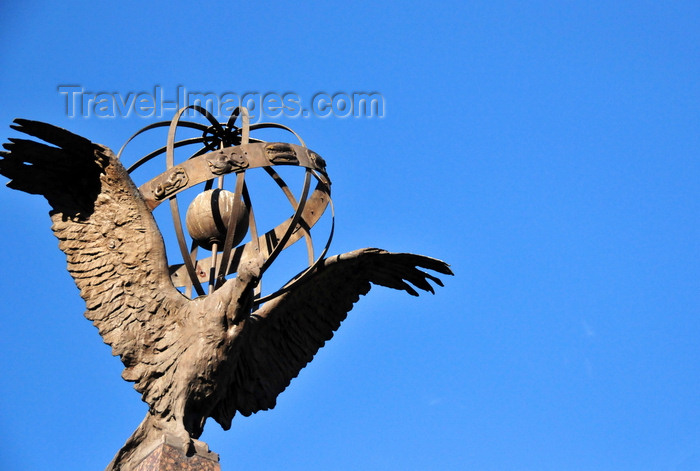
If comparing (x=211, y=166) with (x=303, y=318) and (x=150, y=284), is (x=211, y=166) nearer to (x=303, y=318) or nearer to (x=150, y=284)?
(x=150, y=284)

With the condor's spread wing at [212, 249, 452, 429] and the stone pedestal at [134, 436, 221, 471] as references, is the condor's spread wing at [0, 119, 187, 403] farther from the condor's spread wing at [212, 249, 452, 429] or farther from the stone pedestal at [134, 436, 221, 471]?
the condor's spread wing at [212, 249, 452, 429]

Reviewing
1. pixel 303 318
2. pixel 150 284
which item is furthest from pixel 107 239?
pixel 303 318

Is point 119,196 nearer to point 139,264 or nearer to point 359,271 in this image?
point 139,264

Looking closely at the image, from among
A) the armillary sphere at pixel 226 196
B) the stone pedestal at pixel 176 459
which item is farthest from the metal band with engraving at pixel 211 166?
the stone pedestal at pixel 176 459

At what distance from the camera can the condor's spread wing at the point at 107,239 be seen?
49.4 feet

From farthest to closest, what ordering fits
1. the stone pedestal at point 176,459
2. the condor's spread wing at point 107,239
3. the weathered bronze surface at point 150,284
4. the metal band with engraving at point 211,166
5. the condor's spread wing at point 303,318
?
the condor's spread wing at point 303,318
the metal band with engraving at point 211,166
the condor's spread wing at point 107,239
the weathered bronze surface at point 150,284
the stone pedestal at point 176,459

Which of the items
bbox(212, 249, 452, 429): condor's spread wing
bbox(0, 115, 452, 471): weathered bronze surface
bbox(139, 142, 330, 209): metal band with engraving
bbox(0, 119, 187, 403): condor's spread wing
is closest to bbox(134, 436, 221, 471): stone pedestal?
bbox(0, 115, 452, 471): weathered bronze surface

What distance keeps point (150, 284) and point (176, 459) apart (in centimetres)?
242

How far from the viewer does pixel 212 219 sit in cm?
1644

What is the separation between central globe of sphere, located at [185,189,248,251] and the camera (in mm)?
16422

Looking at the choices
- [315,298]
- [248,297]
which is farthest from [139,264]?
[315,298]

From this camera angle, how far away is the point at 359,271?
56.5 ft

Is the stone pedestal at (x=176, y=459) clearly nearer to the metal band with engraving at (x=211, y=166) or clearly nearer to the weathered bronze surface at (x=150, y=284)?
the weathered bronze surface at (x=150, y=284)

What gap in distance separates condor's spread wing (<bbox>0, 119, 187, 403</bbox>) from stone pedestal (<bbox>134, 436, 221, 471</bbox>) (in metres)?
0.97
